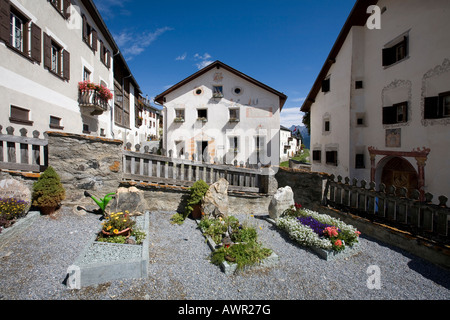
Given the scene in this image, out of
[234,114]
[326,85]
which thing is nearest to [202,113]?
[234,114]

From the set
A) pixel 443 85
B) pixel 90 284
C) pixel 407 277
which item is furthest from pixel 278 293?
pixel 443 85

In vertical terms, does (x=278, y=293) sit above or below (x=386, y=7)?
below

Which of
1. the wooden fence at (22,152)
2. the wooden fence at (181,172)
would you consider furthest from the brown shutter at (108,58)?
the wooden fence at (181,172)

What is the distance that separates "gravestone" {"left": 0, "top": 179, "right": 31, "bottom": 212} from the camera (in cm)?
487

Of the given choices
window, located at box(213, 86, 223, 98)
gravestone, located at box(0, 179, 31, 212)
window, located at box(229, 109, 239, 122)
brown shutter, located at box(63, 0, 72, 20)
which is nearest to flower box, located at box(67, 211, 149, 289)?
gravestone, located at box(0, 179, 31, 212)

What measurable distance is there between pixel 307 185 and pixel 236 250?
15.1 feet

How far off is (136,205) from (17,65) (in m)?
6.97

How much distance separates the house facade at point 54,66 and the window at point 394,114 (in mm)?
12860

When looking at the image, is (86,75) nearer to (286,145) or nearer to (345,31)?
(345,31)

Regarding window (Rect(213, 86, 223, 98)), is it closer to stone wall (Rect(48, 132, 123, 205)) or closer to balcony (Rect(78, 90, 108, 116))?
balcony (Rect(78, 90, 108, 116))

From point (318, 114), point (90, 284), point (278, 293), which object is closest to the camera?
point (90, 284)

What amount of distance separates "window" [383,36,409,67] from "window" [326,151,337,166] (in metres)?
5.55

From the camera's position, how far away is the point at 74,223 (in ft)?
17.3
